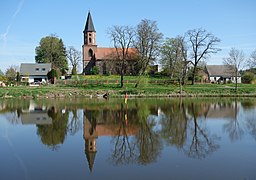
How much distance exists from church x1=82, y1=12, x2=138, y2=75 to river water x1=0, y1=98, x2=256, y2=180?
45526 millimetres

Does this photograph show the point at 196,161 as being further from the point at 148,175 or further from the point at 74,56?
the point at 74,56

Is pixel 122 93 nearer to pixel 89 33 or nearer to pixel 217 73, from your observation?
pixel 89 33

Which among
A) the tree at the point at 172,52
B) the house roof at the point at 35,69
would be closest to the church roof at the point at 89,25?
the house roof at the point at 35,69

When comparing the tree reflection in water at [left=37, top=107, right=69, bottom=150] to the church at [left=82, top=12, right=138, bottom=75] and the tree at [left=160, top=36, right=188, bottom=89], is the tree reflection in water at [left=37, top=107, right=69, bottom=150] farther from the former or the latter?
the church at [left=82, top=12, right=138, bottom=75]

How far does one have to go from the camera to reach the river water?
8.27 metres

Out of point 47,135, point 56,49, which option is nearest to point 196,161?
point 47,135

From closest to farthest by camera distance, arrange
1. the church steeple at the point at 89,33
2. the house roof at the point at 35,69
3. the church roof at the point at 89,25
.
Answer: the house roof at the point at 35,69 → the church roof at the point at 89,25 → the church steeple at the point at 89,33

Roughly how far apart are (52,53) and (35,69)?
1011 cm

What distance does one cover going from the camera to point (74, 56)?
76.5m

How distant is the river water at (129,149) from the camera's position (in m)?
8.27

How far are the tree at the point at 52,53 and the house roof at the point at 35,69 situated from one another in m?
7.01

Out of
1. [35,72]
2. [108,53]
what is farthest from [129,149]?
[108,53]

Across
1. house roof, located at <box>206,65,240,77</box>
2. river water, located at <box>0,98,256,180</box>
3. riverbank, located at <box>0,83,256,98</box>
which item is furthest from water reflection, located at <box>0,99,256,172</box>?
house roof, located at <box>206,65,240,77</box>

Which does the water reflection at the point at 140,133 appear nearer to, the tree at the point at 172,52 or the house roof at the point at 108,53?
the tree at the point at 172,52
